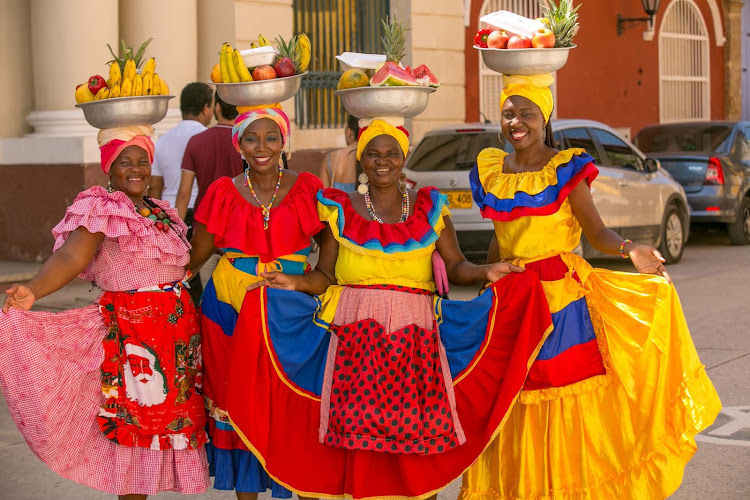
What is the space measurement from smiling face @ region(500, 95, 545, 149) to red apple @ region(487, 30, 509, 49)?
0.22 meters

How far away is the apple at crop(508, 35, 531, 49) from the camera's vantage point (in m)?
→ 4.63

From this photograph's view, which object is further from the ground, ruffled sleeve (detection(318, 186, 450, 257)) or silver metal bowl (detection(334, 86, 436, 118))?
silver metal bowl (detection(334, 86, 436, 118))

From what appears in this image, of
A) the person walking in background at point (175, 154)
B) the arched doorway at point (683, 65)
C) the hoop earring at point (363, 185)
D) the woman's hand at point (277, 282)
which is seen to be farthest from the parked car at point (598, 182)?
the arched doorway at point (683, 65)

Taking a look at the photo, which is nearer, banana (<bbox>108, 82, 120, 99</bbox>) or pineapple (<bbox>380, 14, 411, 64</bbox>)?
banana (<bbox>108, 82, 120, 99</bbox>)

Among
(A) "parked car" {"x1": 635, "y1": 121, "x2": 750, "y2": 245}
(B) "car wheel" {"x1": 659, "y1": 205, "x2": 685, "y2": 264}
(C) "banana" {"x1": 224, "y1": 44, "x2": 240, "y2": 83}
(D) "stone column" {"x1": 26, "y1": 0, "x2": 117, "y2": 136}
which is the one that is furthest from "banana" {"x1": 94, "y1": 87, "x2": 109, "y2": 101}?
(A) "parked car" {"x1": 635, "y1": 121, "x2": 750, "y2": 245}

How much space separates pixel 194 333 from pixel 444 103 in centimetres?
1139

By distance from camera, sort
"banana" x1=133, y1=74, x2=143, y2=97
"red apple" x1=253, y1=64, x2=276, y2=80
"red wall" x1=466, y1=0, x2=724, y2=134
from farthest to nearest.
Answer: "red wall" x1=466, y1=0, x2=724, y2=134, "red apple" x1=253, y1=64, x2=276, y2=80, "banana" x1=133, y1=74, x2=143, y2=97

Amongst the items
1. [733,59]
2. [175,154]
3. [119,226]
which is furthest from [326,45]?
[733,59]

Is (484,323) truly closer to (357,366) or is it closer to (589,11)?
(357,366)

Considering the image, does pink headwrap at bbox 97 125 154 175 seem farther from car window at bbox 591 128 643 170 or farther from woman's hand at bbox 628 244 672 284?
car window at bbox 591 128 643 170

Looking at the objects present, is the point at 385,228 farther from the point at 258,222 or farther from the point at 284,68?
the point at 284,68

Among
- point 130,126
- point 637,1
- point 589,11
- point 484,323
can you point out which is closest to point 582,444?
point 484,323

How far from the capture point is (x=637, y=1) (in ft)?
68.6

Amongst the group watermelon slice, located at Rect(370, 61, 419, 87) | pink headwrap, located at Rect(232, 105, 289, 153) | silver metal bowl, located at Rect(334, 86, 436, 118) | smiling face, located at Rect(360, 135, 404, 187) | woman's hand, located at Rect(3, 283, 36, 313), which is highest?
watermelon slice, located at Rect(370, 61, 419, 87)
